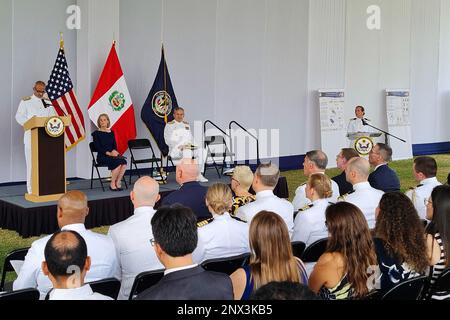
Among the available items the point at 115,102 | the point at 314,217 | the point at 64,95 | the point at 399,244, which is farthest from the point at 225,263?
the point at 115,102

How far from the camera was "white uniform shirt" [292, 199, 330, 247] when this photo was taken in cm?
421

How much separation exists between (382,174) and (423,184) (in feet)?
2.64

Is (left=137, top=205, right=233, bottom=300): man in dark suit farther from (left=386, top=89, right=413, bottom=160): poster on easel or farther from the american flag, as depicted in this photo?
(left=386, top=89, right=413, bottom=160): poster on easel

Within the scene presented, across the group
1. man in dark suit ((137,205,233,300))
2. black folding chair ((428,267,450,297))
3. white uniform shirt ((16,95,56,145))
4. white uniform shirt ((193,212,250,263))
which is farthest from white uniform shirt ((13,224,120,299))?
white uniform shirt ((16,95,56,145))

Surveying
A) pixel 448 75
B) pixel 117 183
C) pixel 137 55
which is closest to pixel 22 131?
pixel 117 183

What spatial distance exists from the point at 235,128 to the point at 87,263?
9.05 meters

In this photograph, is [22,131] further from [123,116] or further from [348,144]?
[348,144]

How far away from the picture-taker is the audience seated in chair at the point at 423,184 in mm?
5176

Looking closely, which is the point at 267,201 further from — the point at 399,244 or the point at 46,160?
the point at 46,160

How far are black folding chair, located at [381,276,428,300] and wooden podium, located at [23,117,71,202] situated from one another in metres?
5.19

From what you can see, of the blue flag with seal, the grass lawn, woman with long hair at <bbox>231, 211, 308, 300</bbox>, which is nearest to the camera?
woman with long hair at <bbox>231, 211, 308, 300</bbox>

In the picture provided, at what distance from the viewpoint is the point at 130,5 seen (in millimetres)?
10000

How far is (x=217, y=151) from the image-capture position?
10656 mm

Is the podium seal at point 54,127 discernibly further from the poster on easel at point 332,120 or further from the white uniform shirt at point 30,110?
the poster on easel at point 332,120
